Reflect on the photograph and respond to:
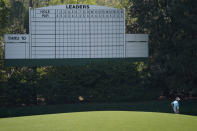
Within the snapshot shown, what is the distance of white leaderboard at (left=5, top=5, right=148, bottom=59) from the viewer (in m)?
22.7

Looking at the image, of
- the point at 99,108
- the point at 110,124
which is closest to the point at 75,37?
the point at 99,108

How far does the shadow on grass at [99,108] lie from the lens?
22625 mm

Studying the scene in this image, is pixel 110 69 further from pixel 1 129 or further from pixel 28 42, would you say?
pixel 1 129

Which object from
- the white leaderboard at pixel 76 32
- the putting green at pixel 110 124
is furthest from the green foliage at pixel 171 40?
the putting green at pixel 110 124

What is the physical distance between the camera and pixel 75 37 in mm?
23234

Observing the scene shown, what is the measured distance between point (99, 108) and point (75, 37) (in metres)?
5.14

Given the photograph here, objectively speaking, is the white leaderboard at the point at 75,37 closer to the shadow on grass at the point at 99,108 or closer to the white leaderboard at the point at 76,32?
the white leaderboard at the point at 76,32

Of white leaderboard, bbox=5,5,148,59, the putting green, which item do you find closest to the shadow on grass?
white leaderboard, bbox=5,5,148,59

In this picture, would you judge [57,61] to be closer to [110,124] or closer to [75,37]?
[75,37]

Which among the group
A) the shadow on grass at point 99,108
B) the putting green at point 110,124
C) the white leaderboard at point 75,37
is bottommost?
the shadow on grass at point 99,108

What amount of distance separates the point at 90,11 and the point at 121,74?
5.35 m

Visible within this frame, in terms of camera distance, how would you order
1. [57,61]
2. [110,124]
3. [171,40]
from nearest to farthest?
1. [110,124]
2. [57,61]
3. [171,40]

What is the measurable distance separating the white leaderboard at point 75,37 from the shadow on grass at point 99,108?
3.53m

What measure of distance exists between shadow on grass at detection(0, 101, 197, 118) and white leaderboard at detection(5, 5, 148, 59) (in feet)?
11.6
